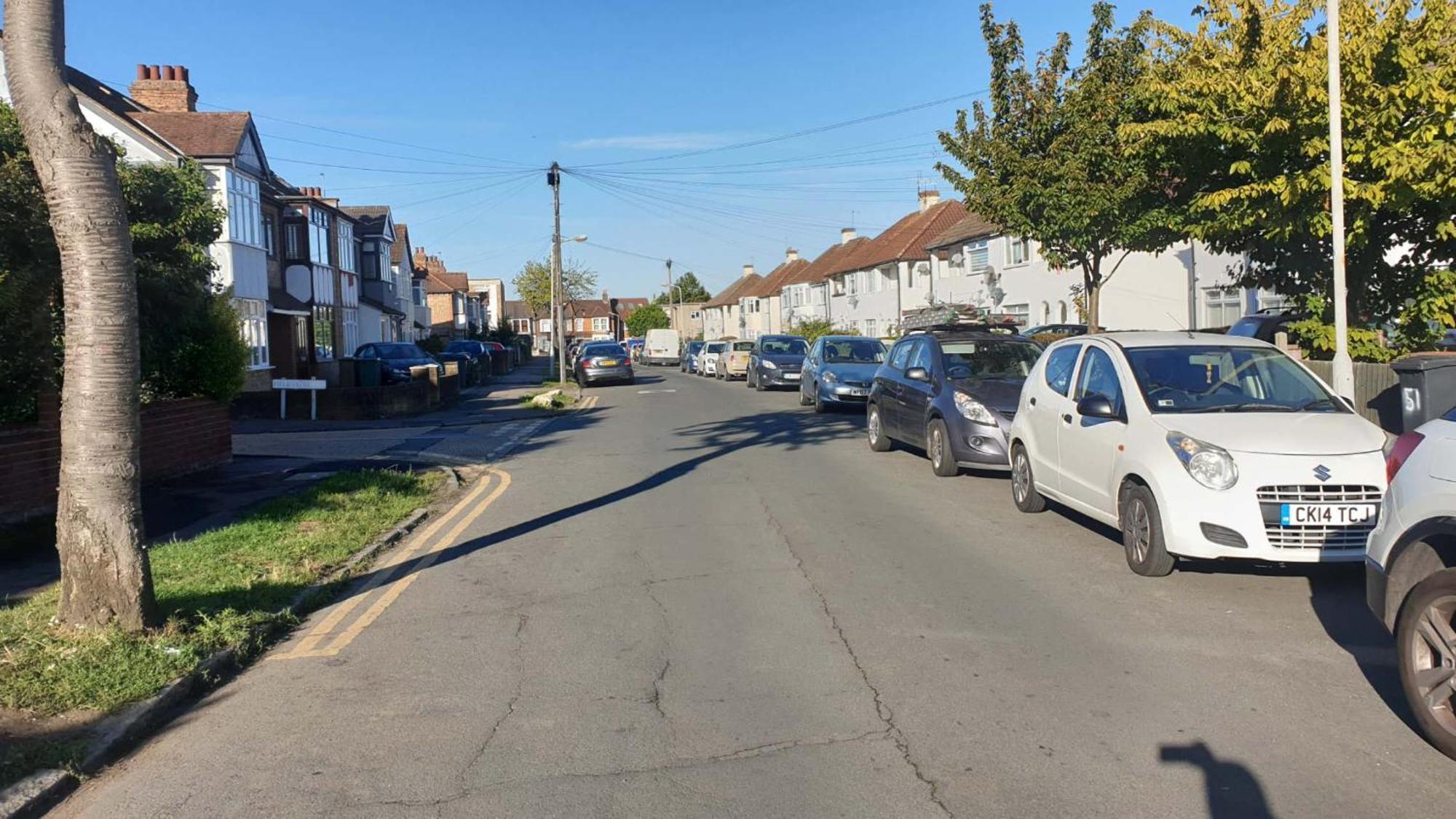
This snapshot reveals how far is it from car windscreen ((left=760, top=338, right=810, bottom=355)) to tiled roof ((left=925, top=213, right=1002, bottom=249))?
9.29 m

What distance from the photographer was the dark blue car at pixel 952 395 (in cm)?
1221

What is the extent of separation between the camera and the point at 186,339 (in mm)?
14188

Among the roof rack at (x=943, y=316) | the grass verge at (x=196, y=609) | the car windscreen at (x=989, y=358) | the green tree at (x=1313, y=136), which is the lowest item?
the grass verge at (x=196, y=609)

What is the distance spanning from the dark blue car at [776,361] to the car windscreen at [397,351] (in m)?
12.1

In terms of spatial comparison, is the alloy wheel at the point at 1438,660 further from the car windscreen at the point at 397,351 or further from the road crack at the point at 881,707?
the car windscreen at the point at 397,351

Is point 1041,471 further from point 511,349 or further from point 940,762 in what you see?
point 511,349

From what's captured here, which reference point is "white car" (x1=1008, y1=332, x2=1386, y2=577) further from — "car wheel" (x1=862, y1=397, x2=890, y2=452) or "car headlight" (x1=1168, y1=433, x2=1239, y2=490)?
"car wheel" (x1=862, y1=397, x2=890, y2=452)

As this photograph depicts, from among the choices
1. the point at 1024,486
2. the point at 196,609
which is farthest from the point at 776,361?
the point at 196,609

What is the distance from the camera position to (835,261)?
66312 millimetres

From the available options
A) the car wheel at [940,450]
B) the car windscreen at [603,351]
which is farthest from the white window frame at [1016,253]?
the car wheel at [940,450]

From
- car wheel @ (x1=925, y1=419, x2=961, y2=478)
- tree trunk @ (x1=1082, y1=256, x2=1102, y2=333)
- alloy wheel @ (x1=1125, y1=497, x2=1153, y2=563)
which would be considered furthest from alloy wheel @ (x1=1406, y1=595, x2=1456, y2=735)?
tree trunk @ (x1=1082, y1=256, x2=1102, y2=333)

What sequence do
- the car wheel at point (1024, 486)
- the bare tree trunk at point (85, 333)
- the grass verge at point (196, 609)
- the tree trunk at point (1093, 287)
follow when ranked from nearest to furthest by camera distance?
the grass verge at point (196, 609), the bare tree trunk at point (85, 333), the car wheel at point (1024, 486), the tree trunk at point (1093, 287)

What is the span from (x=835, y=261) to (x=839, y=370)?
4548cm

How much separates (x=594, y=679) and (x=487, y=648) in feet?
3.05
